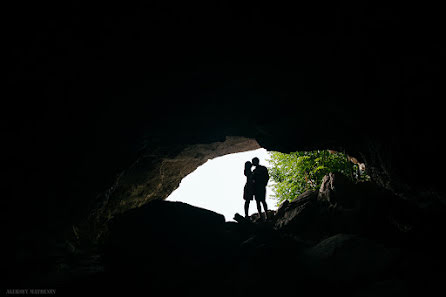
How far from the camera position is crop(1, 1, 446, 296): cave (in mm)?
4309

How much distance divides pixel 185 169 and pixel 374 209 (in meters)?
10.7

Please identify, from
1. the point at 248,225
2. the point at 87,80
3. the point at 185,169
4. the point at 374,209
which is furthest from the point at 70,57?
the point at 374,209

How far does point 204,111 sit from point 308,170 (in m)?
12.5

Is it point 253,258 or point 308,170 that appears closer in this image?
point 253,258

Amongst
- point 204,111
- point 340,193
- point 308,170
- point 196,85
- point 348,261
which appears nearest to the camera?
point 348,261

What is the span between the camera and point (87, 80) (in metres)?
5.48

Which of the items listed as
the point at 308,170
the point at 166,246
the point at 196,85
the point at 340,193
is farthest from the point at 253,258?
the point at 308,170

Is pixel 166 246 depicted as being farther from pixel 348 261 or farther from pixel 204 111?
pixel 204 111

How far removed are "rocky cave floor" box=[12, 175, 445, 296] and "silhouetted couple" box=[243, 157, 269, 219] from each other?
8.51 ft

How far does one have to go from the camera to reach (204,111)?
8617 millimetres

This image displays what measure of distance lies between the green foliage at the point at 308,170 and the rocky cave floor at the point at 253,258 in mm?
8561

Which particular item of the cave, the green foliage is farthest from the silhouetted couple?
the green foliage

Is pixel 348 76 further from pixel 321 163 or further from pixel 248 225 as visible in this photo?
pixel 321 163

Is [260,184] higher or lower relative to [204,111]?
lower
